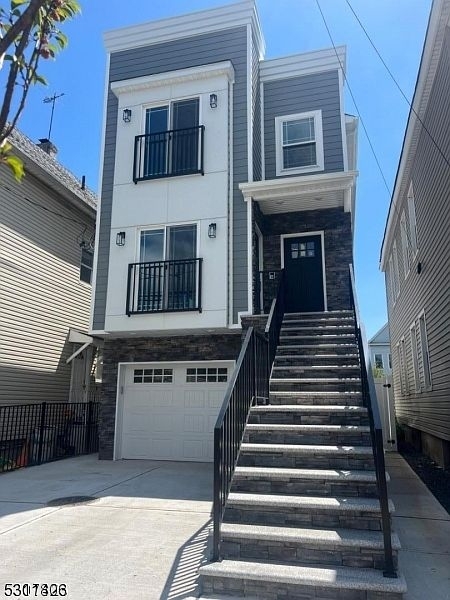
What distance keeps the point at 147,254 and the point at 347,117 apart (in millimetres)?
6138

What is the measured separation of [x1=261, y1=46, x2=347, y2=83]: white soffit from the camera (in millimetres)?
10648

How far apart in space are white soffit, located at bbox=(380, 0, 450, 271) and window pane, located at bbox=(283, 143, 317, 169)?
6.60 feet

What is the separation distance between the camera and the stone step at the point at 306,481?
4.23 metres

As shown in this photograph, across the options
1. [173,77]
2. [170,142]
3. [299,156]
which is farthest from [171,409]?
[173,77]

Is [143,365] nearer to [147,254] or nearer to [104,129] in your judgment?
[147,254]

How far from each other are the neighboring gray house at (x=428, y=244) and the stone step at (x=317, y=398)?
3.38m

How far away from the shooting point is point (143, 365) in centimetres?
1016

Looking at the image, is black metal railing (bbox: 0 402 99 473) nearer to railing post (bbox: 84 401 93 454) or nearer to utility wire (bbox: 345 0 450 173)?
railing post (bbox: 84 401 93 454)

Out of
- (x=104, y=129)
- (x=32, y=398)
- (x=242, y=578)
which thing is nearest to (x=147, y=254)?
(x=104, y=129)

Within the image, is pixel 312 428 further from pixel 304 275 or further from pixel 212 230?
pixel 304 275

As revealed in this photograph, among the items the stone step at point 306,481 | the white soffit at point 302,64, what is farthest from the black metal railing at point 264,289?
the stone step at point 306,481

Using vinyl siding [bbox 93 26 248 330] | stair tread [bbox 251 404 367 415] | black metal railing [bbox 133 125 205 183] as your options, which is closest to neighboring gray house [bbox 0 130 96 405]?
vinyl siding [bbox 93 26 248 330]

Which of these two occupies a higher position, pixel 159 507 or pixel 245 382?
pixel 245 382

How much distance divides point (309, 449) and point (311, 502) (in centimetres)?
77
